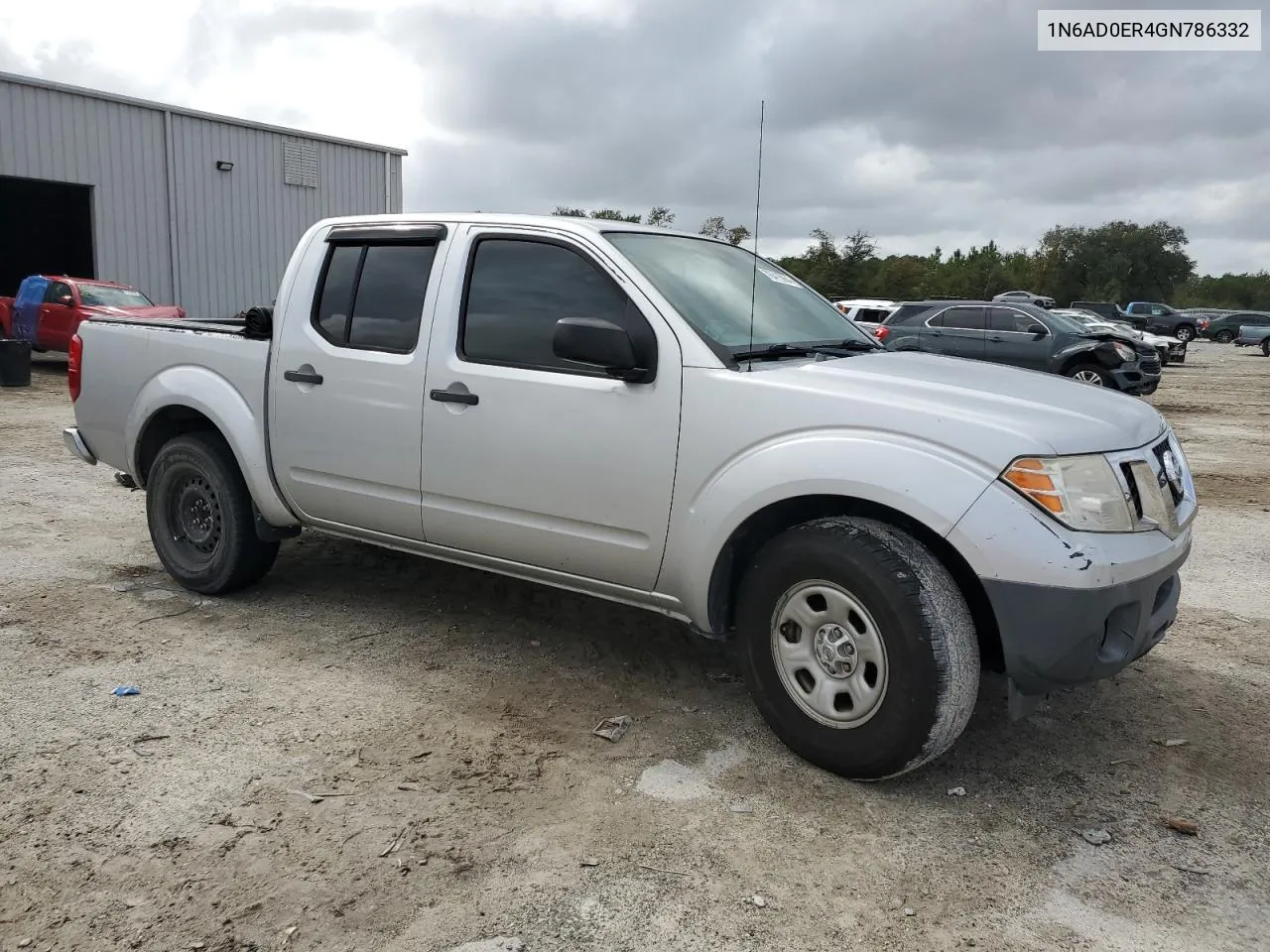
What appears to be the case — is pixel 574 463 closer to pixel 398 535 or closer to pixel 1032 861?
pixel 398 535

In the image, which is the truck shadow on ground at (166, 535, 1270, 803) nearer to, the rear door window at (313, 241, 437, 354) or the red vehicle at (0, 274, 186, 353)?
the rear door window at (313, 241, 437, 354)

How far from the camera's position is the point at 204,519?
516 cm

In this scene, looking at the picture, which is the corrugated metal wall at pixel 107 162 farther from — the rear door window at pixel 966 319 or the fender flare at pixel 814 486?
the fender flare at pixel 814 486

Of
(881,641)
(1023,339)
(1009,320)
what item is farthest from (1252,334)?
(881,641)

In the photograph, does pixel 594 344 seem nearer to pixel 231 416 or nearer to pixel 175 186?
pixel 231 416

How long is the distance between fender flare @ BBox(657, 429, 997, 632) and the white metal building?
1957cm

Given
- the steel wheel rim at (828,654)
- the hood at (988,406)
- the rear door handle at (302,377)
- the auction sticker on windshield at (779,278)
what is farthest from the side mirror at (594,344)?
the rear door handle at (302,377)

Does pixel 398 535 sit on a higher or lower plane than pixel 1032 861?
higher

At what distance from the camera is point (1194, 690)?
4.20 m

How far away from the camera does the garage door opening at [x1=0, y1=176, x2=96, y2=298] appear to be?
963 inches

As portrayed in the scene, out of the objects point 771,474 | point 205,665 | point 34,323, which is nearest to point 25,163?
point 34,323

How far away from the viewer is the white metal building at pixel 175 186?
1914cm

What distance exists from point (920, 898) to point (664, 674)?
5.58ft

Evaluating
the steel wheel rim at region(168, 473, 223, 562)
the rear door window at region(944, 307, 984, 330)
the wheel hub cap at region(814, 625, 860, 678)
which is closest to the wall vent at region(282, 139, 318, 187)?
the rear door window at region(944, 307, 984, 330)
